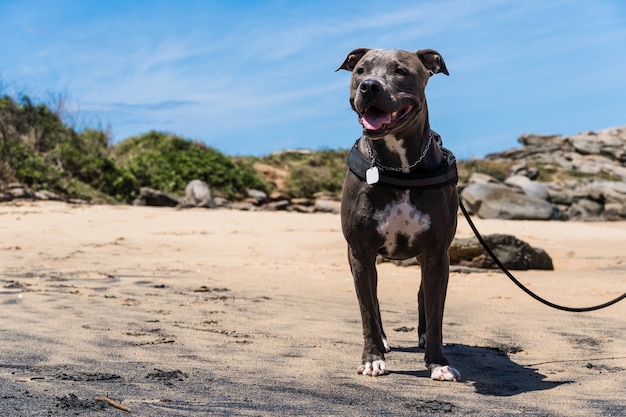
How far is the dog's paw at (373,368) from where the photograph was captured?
4840mm

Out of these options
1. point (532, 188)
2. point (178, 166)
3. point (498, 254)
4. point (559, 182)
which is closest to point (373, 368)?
point (498, 254)

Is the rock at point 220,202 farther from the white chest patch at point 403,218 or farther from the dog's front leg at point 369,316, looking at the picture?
the white chest patch at point 403,218

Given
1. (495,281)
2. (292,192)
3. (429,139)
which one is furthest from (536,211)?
(429,139)

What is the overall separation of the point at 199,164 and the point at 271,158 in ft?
25.6

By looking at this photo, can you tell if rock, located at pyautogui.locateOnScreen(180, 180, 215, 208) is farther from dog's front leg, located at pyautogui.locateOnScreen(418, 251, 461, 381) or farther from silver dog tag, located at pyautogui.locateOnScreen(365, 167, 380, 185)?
silver dog tag, located at pyautogui.locateOnScreen(365, 167, 380, 185)

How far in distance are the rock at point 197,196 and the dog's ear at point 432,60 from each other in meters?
15.7

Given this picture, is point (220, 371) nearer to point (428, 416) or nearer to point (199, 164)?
point (428, 416)

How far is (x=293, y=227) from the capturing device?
14.9 metres

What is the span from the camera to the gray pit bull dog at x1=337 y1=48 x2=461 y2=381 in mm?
4672

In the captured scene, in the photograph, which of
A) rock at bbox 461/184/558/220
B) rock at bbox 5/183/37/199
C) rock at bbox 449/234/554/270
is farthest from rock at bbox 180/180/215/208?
rock at bbox 449/234/554/270

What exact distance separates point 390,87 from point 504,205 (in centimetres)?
1789

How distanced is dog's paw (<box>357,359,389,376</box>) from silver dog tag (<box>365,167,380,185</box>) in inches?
43.3

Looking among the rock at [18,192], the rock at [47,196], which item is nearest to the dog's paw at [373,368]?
the rock at [18,192]

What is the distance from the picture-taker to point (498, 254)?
10969mm
